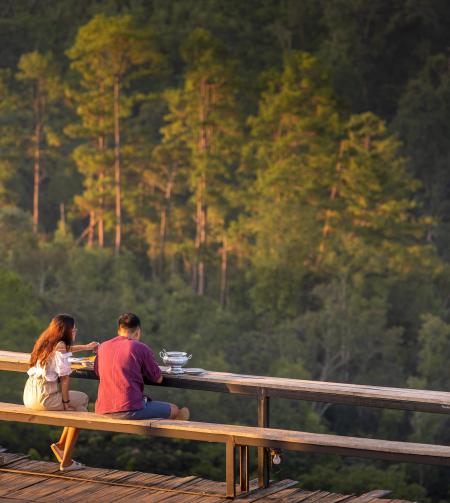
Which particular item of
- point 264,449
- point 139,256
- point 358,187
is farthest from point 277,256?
point 264,449

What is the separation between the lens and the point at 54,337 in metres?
8.87

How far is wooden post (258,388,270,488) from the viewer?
8.76m

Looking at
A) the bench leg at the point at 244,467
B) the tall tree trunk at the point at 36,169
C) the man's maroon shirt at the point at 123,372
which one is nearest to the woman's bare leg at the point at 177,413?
the man's maroon shirt at the point at 123,372

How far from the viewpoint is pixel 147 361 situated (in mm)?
8695

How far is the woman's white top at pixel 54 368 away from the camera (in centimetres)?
886

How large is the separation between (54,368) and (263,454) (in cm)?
132

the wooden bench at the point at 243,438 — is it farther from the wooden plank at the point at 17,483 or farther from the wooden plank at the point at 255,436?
the wooden plank at the point at 17,483

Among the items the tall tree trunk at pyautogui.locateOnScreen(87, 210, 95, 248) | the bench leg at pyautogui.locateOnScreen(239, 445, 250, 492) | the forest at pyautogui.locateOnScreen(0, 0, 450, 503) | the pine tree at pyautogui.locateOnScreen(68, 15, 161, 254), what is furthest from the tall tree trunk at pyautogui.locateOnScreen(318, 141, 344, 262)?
the bench leg at pyautogui.locateOnScreen(239, 445, 250, 492)

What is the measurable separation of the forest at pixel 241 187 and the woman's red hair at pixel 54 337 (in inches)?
1209

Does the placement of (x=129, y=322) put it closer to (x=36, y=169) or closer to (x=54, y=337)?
(x=54, y=337)

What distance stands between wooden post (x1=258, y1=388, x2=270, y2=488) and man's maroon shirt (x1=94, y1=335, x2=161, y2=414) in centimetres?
63

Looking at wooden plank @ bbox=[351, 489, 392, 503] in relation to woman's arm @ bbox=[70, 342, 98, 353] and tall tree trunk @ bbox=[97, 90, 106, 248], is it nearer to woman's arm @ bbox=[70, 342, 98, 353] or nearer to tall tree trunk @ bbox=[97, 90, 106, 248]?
woman's arm @ bbox=[70, 342, 98, 353]

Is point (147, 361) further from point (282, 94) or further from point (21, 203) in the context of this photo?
point (21, 203)

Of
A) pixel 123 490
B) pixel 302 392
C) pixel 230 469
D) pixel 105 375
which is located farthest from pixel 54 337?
pixel 302 392
